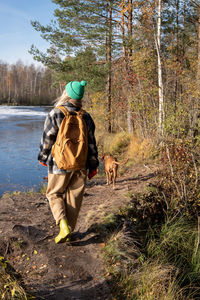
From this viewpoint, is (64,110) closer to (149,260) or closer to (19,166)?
(149,260)

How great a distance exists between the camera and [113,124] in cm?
1561

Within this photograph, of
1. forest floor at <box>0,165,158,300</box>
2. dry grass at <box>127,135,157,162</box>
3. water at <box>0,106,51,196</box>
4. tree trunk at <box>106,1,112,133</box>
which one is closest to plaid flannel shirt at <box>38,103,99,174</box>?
forest floor at <box>0,165,158,300</box>

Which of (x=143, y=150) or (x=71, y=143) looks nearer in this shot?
(x=71, y=143)

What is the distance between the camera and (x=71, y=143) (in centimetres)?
309

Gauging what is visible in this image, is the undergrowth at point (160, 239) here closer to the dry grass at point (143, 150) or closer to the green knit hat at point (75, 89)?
the green knit hat at point (75, 89)

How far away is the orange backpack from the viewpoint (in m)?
3.04

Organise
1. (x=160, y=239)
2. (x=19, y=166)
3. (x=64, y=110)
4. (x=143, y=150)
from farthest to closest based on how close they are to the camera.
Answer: (x=19, y=166) → (x=143, y=150) → (x=160, y=239) → (x=64, y=110)

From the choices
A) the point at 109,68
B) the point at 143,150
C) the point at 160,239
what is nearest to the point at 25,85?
the point at 109,68

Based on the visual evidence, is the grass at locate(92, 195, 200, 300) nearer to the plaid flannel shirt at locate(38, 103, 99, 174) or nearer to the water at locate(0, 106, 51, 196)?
the plaid flannel shirt at locate(38, 103, 99, 174)

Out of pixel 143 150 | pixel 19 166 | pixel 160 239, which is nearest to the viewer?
pixel 160 239

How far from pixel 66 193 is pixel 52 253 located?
0.73 m

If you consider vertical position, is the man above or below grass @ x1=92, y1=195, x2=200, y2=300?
above

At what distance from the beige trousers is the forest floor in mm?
397

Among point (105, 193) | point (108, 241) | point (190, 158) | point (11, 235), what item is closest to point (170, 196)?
point (190, 158)
